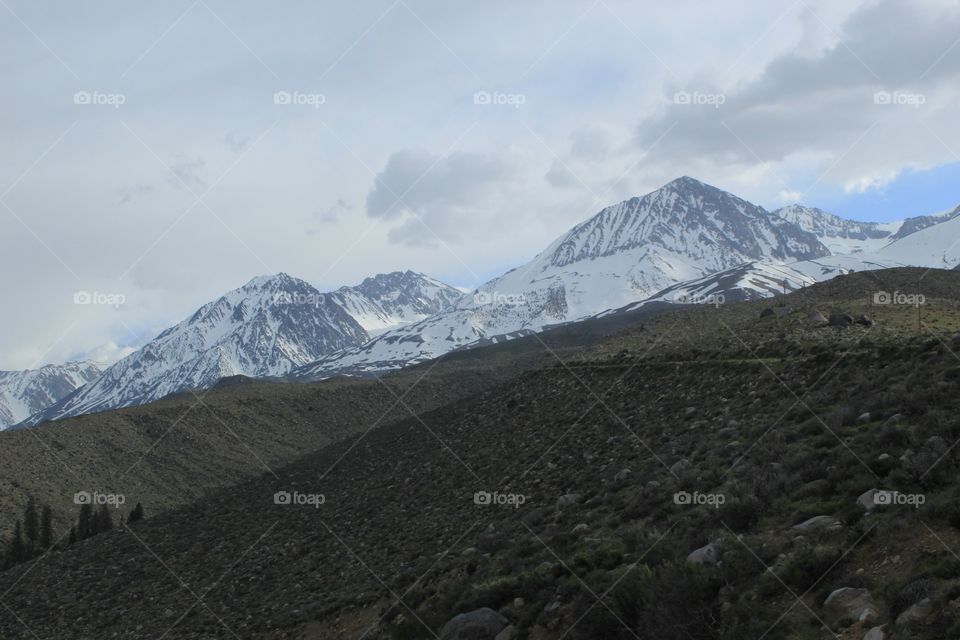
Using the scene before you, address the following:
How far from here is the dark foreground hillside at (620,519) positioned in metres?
9.52

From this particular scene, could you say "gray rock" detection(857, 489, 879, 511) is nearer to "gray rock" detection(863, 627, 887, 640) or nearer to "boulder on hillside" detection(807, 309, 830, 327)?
"gray rock" detection(863, 627, 887, 640)

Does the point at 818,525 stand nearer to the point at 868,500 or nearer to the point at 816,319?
the point at 868,500

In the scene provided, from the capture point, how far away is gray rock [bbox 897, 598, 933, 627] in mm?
7473

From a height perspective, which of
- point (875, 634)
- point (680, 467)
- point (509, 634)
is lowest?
point (509, 634)

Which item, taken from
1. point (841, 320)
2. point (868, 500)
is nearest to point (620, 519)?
point (868, 500)

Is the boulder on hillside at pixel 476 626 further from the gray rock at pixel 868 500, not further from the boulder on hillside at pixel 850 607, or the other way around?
the gray rock at pixel 868 500

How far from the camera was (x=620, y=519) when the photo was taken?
1523 cm

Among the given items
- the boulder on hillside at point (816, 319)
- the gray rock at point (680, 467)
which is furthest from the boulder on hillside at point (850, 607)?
the boulder on hillside at point (816, 319)

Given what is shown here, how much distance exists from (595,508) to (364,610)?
6.02 m

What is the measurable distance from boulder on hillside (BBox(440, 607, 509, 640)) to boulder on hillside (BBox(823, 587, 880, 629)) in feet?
17.7

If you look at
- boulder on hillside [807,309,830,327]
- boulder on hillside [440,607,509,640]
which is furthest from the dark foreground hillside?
boulder on hillside [807,309,830,327]

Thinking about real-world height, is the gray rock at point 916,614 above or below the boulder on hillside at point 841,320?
below

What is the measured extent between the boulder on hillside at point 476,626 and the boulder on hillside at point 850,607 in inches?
212

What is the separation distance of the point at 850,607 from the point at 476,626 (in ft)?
20.2
